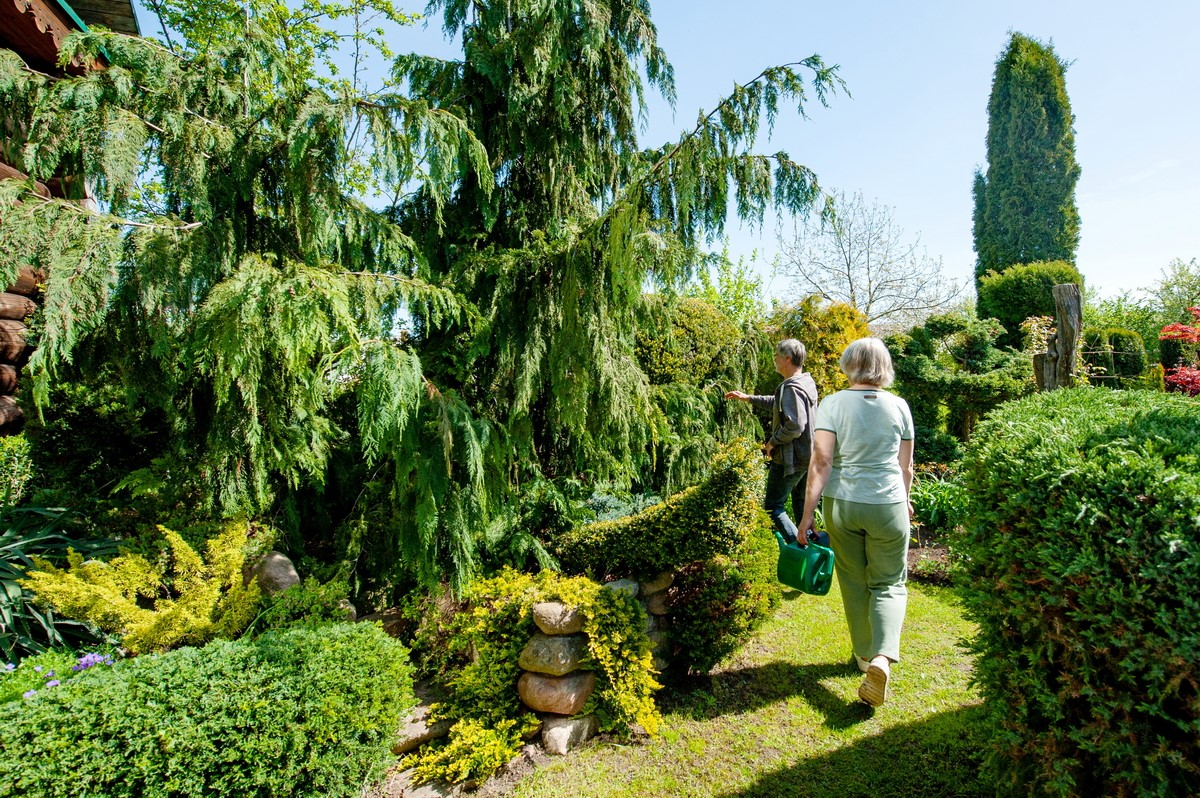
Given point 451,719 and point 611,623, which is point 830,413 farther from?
point 451,719

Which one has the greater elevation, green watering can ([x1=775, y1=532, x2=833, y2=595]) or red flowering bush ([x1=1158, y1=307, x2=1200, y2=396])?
red flowering bush ([x1=1158, y1=307, x2=1200, y2=396])

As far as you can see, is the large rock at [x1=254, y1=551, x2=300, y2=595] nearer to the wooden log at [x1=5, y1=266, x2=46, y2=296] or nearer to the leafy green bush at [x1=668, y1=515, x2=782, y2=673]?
the leafy green bush at [x1=668, y1=515, x2=782, y2=673]

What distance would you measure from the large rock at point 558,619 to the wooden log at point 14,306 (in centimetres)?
522

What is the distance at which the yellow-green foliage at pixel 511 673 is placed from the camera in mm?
2889

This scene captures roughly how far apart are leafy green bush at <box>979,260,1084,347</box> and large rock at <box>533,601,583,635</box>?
13.7 m

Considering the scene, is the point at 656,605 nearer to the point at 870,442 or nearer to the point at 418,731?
the point at 418,731

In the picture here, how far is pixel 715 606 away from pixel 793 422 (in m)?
1.35

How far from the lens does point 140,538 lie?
3.39 meters

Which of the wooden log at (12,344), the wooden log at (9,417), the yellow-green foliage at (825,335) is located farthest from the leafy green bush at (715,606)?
the wooden log at (9,417)

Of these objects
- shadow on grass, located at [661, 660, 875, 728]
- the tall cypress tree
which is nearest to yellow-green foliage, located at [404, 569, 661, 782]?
shadow on grass, located at [661, 660, 875, 728]

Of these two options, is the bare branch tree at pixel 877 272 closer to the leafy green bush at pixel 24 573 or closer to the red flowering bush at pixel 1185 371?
the red flowering bush at pixel 1185 371

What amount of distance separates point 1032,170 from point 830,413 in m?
20.6

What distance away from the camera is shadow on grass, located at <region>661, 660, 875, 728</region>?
9.95ft

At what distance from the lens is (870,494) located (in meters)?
2.88
